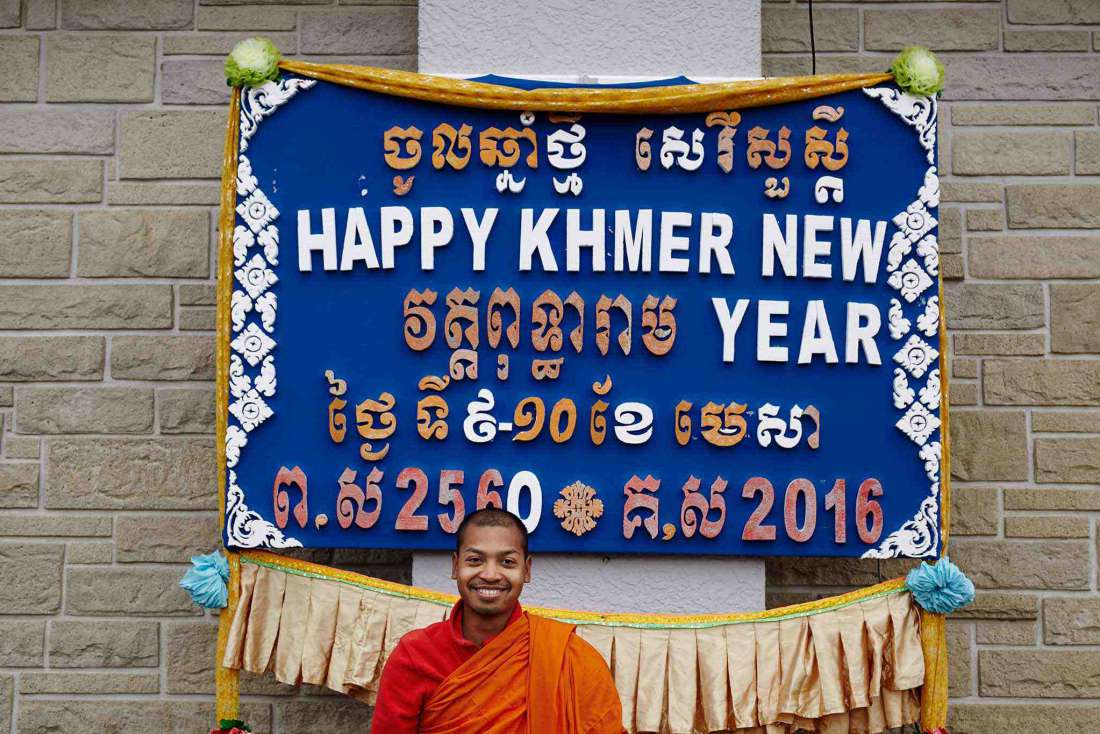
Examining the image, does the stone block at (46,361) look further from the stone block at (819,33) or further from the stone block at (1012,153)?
the stone block at (1012,153)

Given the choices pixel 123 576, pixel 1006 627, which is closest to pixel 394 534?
pixel 123 576

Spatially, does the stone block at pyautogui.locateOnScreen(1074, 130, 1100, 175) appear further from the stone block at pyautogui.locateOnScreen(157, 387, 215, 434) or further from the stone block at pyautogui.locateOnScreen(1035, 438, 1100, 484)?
the stone block at pyautogui.locateOnScreen(157, 387, 215, 434)

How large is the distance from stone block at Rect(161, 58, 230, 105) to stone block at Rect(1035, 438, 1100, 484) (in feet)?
9.89

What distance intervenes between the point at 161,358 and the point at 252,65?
1.05m

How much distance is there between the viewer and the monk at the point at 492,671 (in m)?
2.82

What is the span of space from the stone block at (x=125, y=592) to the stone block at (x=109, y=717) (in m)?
0.29

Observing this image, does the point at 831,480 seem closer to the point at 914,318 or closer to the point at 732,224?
the point at 914,318

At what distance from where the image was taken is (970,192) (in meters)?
4.11

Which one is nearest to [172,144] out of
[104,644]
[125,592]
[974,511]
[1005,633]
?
[125,592]

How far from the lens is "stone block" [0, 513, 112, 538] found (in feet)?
13.1

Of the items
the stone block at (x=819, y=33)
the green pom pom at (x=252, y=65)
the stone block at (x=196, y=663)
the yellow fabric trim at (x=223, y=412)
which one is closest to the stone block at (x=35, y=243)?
the yellow fabric trim at (x=223, y=412)

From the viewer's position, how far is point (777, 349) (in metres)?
3.66

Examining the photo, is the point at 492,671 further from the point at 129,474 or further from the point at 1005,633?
the point at 1005,633

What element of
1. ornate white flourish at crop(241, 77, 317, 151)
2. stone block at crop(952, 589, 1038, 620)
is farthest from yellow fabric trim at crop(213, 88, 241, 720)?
stone block at crop(952, 589, 1038, 620)
